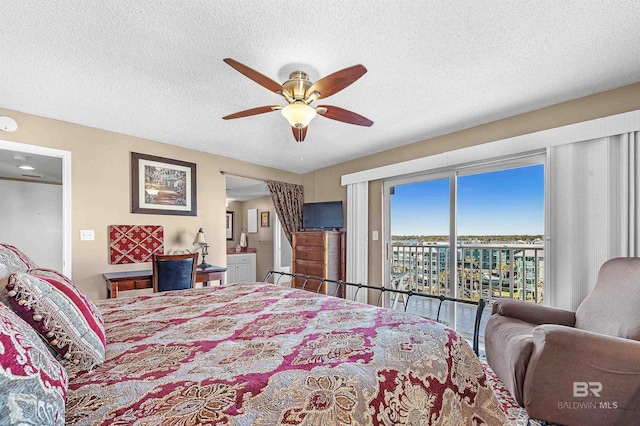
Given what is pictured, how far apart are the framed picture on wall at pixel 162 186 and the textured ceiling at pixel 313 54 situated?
2.42ft

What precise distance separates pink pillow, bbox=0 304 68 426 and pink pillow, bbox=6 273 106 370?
18 centimetres

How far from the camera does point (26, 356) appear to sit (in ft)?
2.15

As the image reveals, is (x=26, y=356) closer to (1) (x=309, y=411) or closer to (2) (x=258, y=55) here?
(1) (x=309, y=411)

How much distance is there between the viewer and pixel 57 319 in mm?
951

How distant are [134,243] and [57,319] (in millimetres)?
2740

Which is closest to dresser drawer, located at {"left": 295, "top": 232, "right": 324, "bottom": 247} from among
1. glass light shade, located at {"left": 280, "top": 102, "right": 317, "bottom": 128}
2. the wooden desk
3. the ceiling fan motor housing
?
the wooden desk

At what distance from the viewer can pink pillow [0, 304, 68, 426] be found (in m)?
0.55

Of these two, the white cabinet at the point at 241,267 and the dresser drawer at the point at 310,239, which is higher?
the dresser drawer at the point at 310,239

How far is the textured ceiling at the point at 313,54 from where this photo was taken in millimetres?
1466

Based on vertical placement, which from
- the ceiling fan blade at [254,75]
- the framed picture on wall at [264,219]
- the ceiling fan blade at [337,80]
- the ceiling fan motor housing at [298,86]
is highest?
the ceiling fan motor housing at [298,86]

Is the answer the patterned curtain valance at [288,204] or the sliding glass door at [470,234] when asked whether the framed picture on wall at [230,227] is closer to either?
the patterned curtain valance at [288,204]

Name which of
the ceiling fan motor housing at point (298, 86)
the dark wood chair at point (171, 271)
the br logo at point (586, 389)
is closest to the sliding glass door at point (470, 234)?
the br logo at point (586, 389)

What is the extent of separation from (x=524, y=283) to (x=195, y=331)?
134 inches

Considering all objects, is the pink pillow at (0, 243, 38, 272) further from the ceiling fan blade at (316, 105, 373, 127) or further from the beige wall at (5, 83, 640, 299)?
the beige wall at (5, 83, 640, 299)
